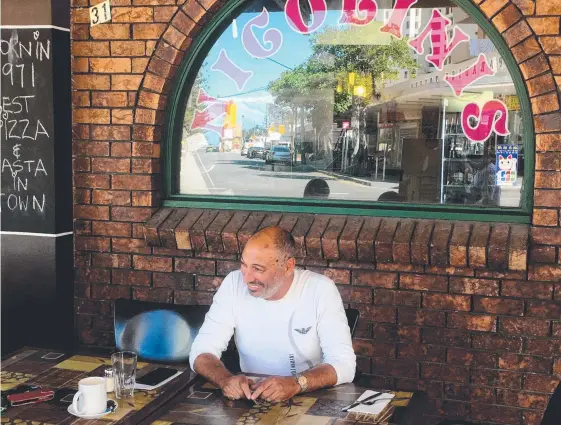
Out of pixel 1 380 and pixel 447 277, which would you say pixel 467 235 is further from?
pixel 1 380

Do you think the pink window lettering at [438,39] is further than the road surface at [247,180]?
No

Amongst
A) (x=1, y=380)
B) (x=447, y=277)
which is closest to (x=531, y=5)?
(x=447, y=277)

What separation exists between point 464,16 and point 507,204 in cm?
105

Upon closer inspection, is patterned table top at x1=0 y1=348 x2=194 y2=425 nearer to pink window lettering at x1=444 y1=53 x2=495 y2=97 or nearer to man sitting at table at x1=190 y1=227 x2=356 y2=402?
man sitting at table at x1=190 y1=227 x2=356 y2=402

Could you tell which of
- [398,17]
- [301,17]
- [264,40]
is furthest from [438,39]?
[264,40]

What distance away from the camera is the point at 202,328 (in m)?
3.18

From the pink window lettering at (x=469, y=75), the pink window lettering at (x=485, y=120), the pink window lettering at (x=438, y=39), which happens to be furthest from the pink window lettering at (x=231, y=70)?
the pink window lettering at (x=485, y=120)

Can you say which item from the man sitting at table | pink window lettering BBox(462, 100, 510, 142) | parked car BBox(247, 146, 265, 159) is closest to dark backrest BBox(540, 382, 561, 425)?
the man sitting at table

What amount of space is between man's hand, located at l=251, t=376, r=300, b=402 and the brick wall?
1.53 meters

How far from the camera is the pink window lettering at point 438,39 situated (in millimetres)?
4137

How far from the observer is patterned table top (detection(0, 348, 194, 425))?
2.39 metres

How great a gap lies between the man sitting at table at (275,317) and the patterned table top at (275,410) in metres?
0.37

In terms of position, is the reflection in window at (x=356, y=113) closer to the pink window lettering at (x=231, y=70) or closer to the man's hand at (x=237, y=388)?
the pink window lettering at (x=231, y=70)

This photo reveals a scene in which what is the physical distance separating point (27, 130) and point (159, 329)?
67.4 inches
